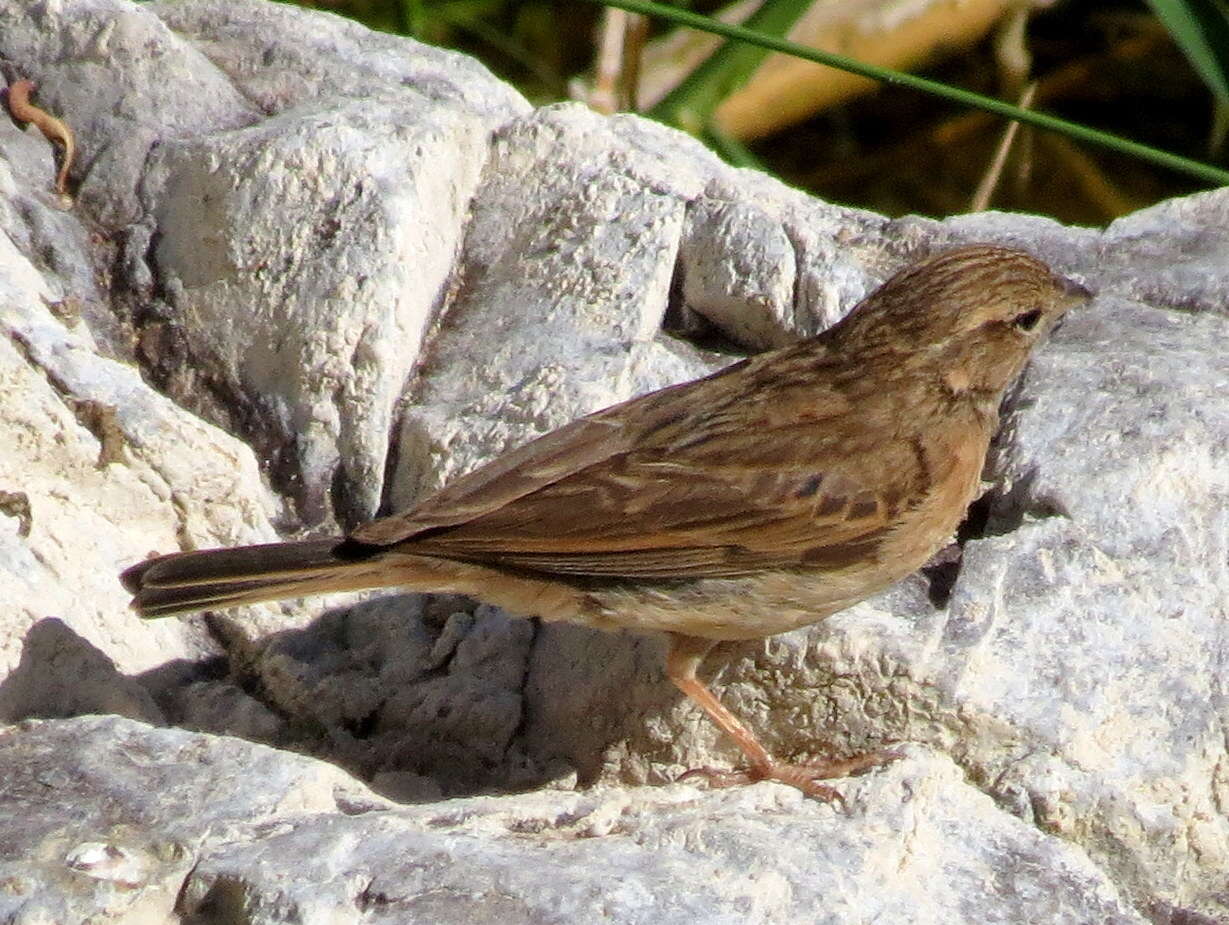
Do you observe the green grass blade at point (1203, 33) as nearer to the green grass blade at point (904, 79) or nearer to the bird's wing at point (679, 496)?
the green grass blade at point (904, 79)

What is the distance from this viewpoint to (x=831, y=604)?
4.86 m

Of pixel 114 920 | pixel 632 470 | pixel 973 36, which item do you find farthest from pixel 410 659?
pixel 973 36

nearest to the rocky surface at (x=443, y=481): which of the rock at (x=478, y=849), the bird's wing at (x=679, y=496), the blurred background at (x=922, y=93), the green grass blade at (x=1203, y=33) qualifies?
the rock at (x=478, y=849)

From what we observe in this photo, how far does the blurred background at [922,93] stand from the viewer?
29.9 feet

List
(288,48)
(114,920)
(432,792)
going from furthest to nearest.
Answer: (288,48), (432,792), (114,920)

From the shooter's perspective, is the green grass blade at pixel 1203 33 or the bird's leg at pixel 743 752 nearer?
the bird's leg at pixel 743 752

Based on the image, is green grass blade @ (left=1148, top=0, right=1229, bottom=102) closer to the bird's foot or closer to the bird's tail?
the bird's foot

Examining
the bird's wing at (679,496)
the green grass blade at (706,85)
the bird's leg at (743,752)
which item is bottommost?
the bird's leg at (743,752)

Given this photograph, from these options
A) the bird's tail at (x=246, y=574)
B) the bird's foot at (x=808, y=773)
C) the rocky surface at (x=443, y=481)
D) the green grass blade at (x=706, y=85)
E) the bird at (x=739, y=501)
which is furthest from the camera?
the green grass blade at (x=706, y=85)

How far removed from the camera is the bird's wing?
491 centimetres

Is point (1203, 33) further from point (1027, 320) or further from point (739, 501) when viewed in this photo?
point (739, 501)

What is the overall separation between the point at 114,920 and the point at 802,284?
9.24 feet

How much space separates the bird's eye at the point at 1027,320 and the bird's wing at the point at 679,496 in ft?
1.66

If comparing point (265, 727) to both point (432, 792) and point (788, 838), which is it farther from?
point (788, 838)
